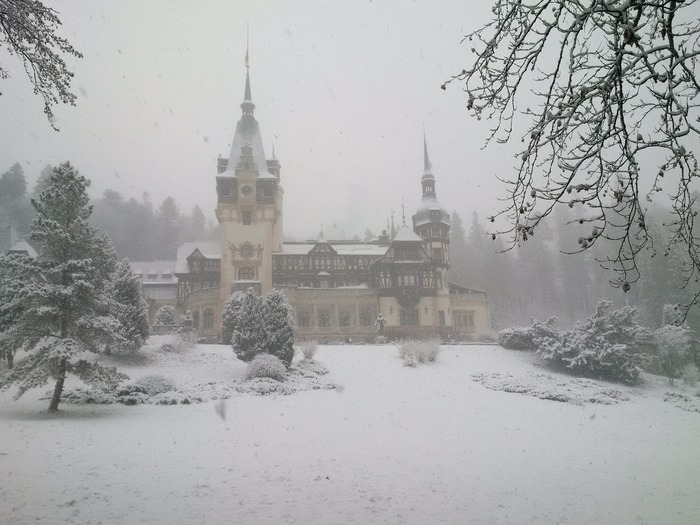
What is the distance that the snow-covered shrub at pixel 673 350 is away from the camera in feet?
93.7

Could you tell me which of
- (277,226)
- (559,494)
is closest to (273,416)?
(559,494)

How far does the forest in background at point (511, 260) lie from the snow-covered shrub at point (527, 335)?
19065 millimetres

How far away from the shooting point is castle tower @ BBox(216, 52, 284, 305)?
1725 inches

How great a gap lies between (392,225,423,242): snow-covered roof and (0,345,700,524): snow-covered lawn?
25.9 metres

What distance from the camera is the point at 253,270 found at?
145ft

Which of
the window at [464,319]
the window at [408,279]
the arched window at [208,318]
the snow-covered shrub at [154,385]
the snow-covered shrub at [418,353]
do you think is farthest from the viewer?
the window at [464,319]

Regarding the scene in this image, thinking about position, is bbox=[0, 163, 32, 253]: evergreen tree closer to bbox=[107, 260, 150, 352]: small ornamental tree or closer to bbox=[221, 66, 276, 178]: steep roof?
bbox=[221, 66, 276, 178]: steep roof

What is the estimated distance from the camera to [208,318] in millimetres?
43281

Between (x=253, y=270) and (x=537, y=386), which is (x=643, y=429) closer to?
(x=537, y=386)

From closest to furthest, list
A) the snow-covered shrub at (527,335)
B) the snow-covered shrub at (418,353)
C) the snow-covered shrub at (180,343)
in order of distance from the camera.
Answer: the snow-covered shrub at (418,353) → the snow-covered shrub at (180,343) → the snow-covered shrub at (527,335)

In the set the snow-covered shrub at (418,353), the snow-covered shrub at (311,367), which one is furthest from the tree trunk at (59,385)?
the snow-covered shrub at (418,353)

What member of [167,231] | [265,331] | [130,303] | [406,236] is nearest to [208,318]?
[130,303]

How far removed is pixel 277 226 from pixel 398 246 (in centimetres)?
1624

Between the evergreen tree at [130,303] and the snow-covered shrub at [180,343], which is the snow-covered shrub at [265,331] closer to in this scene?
the snow-covered shrub at [180,343]
